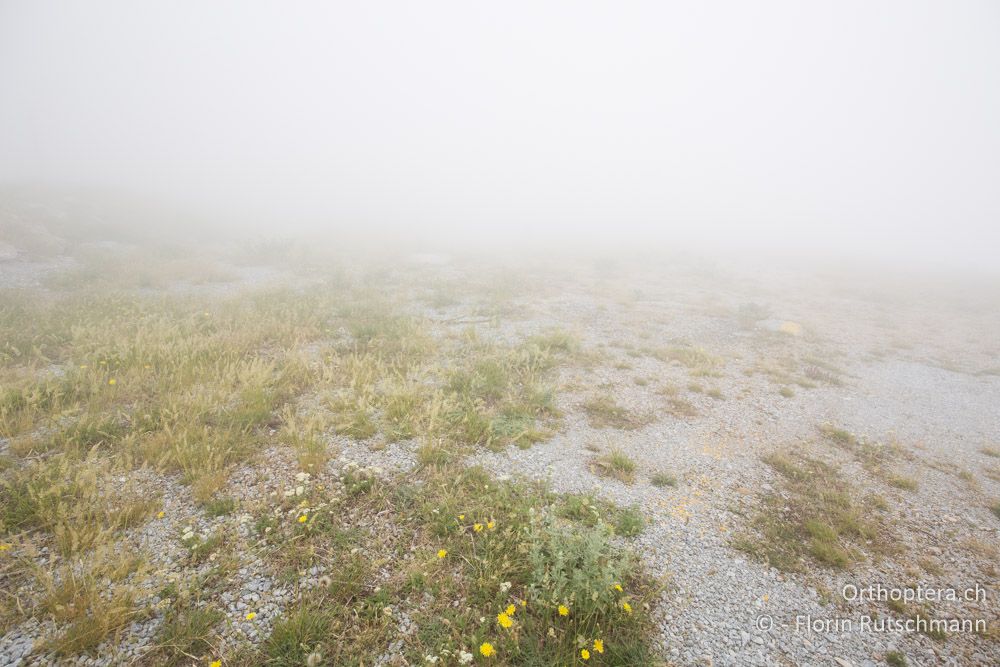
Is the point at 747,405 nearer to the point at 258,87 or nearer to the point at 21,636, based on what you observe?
the point at 21,636

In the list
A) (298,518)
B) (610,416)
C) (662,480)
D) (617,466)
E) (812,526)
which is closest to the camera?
(298,518)

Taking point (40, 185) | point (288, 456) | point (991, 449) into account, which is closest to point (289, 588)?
point (288, 456)

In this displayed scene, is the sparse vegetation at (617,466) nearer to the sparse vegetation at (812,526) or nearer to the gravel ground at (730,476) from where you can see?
the gravel ground at (730,476)

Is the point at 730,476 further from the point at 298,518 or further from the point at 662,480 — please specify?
the point at 298,518

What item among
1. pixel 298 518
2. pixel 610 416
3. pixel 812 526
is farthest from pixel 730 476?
pixel 298 518

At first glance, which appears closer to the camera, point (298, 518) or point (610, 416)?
point (298, 518)

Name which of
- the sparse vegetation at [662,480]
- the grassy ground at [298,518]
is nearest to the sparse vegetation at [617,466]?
the sparse vegetation at [662,480]

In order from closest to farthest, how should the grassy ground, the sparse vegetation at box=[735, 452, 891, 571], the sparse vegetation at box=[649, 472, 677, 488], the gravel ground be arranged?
1. the grassy ground
2. the gravel ground
3. the sparse vegetation at box=[735, 452, 891, 571]
4. the sparse vegetation at box=[649, 472, 677, 488]

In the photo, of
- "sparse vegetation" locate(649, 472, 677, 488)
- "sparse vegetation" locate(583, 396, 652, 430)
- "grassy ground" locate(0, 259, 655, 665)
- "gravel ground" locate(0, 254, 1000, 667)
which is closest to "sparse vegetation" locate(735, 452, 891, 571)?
"gravel ground" locate(0, 254, 1000, 667)

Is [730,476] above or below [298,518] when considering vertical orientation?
below

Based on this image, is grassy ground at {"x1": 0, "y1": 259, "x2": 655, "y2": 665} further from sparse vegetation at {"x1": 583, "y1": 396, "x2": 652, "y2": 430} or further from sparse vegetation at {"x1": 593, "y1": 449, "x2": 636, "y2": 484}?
sparse vegetation at {"x1": 593, "y1": 449, "x2": 636, "y2": 484}

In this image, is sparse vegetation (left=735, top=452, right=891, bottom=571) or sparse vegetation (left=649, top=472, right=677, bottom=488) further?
sparse vegetation (left=649, top=472, right=677, bottom=488)

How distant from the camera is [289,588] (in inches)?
174

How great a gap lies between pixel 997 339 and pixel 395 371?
→ 1146 inches
